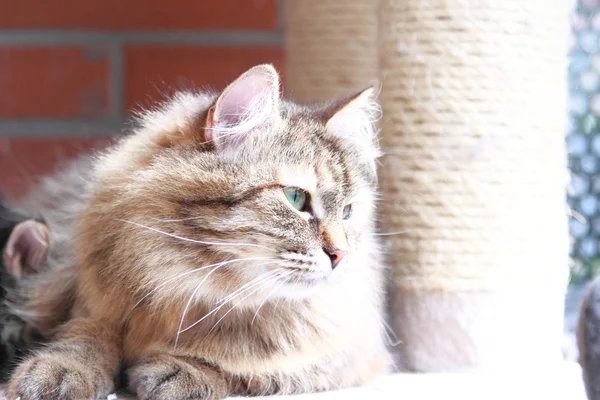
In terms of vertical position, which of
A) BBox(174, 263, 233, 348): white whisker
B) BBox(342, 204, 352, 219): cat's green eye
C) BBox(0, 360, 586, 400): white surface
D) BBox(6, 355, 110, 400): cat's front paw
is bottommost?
BBox(0, 360, 586, 400): white surface

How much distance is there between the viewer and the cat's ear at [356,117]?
1247mm

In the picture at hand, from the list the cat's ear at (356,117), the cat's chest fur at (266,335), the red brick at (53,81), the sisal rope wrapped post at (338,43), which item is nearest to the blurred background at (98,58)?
the red brick at (53,81)

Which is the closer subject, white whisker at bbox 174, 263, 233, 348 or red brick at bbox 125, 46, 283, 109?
white whisker at bbox 174, 263, 233, 348

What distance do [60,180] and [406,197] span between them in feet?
2.66

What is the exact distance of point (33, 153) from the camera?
2.28 metres

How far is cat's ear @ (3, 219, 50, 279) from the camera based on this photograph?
1.33 metres

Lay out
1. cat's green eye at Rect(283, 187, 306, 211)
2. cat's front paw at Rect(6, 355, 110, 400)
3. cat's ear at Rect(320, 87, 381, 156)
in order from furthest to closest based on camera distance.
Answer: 1. cat's ear at Rect(320, 87, 381, 156)
2. cat's green eye at Rect(283, 187, 306, 211)
3. cat's front paw at Rect(6, 355, 110, 400)

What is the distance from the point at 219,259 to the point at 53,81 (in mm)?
1418

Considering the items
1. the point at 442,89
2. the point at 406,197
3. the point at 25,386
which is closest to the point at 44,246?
the point at 25,386

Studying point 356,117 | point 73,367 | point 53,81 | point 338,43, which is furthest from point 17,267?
point 53,81

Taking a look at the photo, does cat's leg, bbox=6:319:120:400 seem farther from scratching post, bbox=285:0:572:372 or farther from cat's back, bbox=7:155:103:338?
scratching post, bbox=285:0:572:372

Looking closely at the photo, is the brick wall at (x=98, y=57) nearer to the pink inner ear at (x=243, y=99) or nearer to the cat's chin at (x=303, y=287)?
the pink inner ear at (x=243, y=99)

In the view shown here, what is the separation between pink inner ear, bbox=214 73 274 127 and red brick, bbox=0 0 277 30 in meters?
1.26

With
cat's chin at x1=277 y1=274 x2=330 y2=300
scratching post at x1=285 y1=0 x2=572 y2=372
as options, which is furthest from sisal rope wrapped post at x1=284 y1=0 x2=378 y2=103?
cat's chin at x1=277 y1=274 x2=330 y2=300
